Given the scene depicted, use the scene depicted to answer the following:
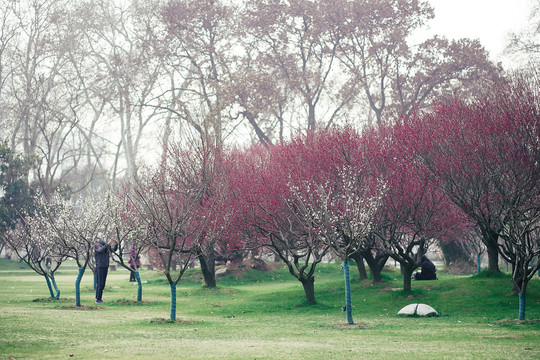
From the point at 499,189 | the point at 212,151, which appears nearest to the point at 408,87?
the point at 212,151

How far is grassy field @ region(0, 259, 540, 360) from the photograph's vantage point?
37.8 feet

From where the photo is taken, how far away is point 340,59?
4072 cm

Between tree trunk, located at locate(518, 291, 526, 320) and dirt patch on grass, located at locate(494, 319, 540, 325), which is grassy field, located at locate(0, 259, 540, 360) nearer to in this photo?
dirt patch on grass, located at locate(494, 319, 540, 325)

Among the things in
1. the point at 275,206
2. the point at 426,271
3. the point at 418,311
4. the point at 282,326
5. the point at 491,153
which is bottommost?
the point at 282,326

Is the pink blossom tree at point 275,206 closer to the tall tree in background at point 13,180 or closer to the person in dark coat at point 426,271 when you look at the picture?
the person in dark coat at point 426,271

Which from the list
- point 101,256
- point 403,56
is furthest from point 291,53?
point 101,256

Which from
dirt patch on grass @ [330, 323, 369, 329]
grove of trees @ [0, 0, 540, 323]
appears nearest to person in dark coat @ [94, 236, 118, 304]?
grove of trees @ [0, 0, 540, 323]

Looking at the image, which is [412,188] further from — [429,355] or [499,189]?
[429,355]

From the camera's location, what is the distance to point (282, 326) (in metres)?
16.8

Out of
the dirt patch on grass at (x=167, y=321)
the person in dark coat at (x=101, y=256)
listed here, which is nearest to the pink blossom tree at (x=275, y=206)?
the person in dark coat at (x=101, y=256)

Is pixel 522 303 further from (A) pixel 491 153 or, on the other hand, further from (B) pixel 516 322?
(A) pixel 491 153

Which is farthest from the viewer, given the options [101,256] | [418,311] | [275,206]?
[275,206]

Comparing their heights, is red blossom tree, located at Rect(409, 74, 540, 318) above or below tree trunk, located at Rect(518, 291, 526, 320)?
above

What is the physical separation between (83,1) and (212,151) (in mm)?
30361
